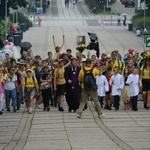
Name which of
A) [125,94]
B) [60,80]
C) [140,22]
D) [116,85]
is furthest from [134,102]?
[140,22]

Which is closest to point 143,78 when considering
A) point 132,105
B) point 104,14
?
point 132,105

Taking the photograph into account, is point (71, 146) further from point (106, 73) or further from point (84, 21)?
point (84, 21)

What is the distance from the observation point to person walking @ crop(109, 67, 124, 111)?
24656 mm

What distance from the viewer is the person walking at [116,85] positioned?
80.9 ft

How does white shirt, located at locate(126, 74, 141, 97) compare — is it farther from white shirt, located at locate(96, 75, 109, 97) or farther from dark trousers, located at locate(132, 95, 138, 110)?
white shirt, located at locate(96, 75, 109, 97)

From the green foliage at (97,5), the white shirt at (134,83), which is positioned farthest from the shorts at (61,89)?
the green foliage at (97,5)

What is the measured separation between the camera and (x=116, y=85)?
81.1 ft

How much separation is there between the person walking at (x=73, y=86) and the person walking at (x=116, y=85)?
55.0 inches

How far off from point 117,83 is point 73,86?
1722 mm

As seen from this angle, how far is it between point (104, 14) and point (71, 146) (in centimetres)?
9153

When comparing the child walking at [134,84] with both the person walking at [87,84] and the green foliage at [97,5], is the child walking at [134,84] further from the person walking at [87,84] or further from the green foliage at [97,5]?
the green foliage at [97,5]

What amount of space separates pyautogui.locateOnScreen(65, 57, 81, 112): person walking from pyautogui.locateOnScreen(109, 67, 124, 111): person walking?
4.58 ft

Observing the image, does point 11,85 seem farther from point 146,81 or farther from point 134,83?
point 146,81

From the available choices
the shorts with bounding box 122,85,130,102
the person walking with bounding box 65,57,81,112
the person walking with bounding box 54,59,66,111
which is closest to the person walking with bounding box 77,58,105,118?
the person walking with bounding box 65,57,81,112
